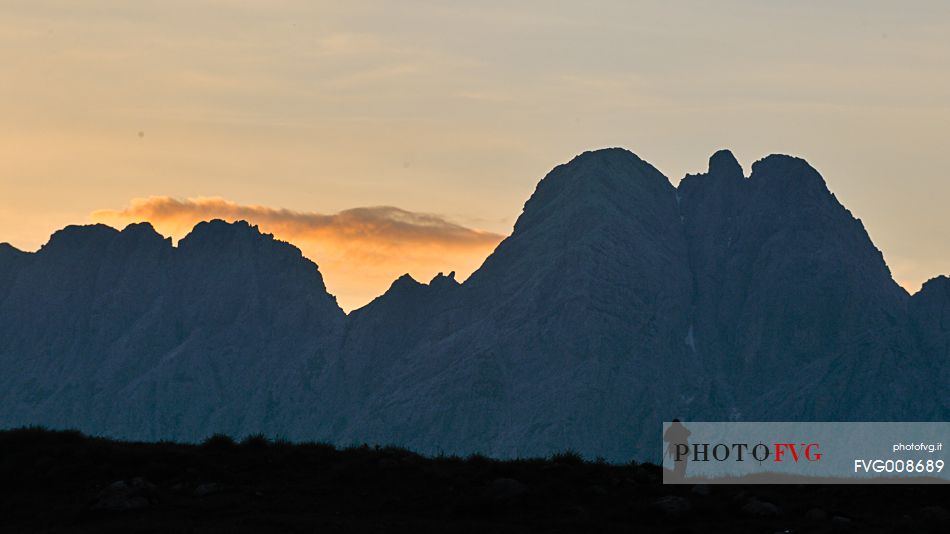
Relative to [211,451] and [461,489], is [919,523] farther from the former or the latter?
[211,451]

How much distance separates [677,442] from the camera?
176 feet

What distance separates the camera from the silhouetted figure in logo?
174ft

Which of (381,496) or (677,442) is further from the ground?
(677,442)

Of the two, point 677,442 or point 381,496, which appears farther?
point 677,442

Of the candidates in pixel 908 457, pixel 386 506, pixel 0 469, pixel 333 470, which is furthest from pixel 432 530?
pixel 908 457

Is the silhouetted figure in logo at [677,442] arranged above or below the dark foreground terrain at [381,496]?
above

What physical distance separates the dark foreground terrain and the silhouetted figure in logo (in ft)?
3.15

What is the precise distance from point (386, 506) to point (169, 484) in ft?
27.7

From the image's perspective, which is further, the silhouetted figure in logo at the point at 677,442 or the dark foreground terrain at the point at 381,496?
the silhouetted figure in logo at the point at 677,442

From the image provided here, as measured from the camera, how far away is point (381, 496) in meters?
50.3

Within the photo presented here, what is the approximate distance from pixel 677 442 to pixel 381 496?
10879 millimetres

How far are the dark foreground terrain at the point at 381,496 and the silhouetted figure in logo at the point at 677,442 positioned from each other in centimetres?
96

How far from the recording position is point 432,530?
150 feet

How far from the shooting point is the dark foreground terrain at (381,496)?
153ft
